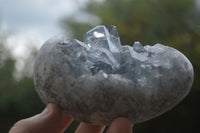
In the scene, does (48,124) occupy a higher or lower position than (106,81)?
lower

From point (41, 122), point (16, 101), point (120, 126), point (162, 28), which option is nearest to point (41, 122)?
point (41, 122)

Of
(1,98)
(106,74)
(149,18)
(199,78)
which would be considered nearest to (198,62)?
(199,78)

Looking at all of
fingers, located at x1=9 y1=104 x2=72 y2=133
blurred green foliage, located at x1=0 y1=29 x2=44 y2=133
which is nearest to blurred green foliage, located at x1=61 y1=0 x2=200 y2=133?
blurred green foliage, located at x1=0 y1=29 x2=44 y2=133

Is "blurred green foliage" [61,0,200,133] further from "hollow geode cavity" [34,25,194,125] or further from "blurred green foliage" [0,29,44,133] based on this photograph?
"hollow geode cavity" [34,25,194,125]

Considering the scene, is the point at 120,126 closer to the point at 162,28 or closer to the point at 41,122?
the point at 41,122

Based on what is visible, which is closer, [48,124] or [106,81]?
[106,81]

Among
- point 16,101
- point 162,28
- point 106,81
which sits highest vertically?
point 106,81

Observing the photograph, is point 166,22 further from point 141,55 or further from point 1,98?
point 141,55
